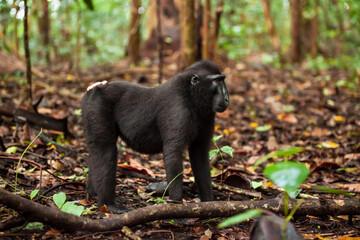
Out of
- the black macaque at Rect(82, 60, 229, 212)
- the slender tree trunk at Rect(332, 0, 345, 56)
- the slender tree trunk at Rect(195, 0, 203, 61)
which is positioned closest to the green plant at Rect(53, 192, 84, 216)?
the black macaque at Rect(82, 60, 229, 212)

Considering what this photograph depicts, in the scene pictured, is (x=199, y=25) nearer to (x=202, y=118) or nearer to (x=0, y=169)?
(x=202, y=118)

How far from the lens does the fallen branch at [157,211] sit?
3086 millimetres

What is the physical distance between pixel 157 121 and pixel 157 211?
4.89ft

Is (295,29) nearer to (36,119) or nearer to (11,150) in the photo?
(36,119)

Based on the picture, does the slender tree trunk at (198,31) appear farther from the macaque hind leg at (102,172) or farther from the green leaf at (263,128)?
the macaque hind leg at (102,172)

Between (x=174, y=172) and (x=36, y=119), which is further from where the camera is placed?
(x=36, y=119)

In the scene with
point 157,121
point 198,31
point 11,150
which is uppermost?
point 198,31

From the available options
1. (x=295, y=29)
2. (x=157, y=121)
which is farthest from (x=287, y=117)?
(x=295, y=29)

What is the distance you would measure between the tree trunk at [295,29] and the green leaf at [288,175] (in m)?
13.8

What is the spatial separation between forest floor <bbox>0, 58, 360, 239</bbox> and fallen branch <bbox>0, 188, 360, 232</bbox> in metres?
0.17

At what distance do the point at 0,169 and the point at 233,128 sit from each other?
526 centimetres

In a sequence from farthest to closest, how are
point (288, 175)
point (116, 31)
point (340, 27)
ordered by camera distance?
point (116, 31) < point (340, 27) < point (288, 175)

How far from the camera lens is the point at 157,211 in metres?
3.52

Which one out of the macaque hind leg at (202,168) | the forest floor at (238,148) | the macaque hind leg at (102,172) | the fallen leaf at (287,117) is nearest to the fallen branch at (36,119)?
the forest floor at (238,148)
